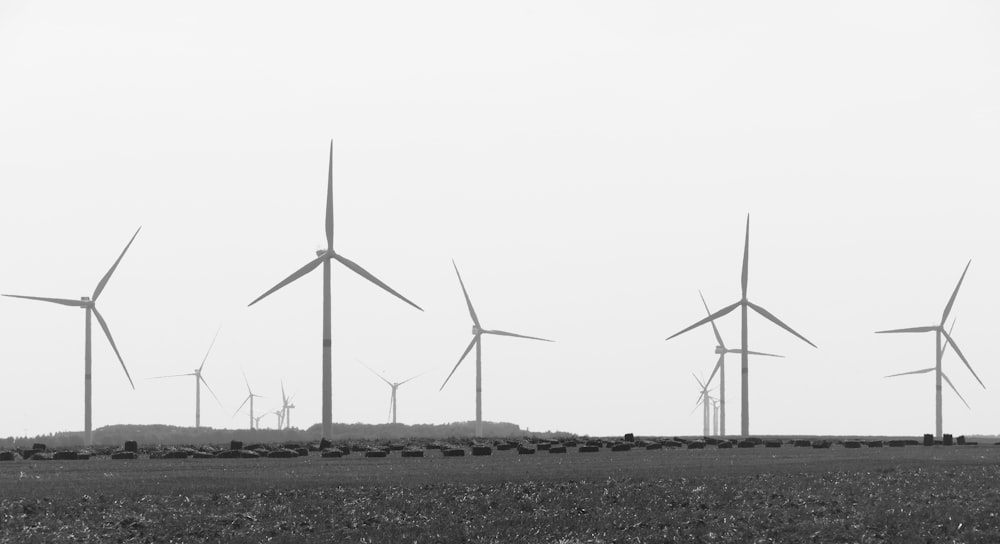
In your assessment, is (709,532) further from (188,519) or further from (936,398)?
(936,398)

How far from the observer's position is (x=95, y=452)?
77562mm

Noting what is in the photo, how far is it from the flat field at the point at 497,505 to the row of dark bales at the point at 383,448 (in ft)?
49.6

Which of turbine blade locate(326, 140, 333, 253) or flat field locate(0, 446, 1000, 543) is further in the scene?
turbine blade locate(326, 140, 333, 253)

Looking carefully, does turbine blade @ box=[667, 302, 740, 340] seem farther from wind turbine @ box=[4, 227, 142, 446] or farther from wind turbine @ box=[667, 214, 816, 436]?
wind turbine @ box=[4, 227, 142, 446]

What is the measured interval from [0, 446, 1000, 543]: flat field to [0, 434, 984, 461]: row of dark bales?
1512cm

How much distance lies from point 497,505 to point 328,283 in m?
60.5

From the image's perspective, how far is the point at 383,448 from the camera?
83688 mm

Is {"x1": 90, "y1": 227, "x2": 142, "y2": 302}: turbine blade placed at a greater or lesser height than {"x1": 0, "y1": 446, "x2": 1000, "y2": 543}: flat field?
greater

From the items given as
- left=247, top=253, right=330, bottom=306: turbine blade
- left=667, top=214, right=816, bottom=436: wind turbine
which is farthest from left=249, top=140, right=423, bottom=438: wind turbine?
left=667, top=214, right=816, bottom=436: wind turbine

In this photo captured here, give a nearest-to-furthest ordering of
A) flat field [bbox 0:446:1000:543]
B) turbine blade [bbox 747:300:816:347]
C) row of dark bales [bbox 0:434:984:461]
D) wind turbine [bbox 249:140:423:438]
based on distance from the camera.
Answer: flat field [bbox 0:446:1000:543], row of dark bales [bbox 0:434:984:461], wind turbine [bbox 249:140:423:438], turbine blade [bbox 747:300:816:347]

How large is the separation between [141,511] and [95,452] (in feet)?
117

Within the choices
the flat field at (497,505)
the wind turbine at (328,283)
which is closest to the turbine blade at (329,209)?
the wind turbine at (328,283)

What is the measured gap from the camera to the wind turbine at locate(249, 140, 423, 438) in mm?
101769

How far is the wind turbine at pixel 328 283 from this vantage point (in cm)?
10177
